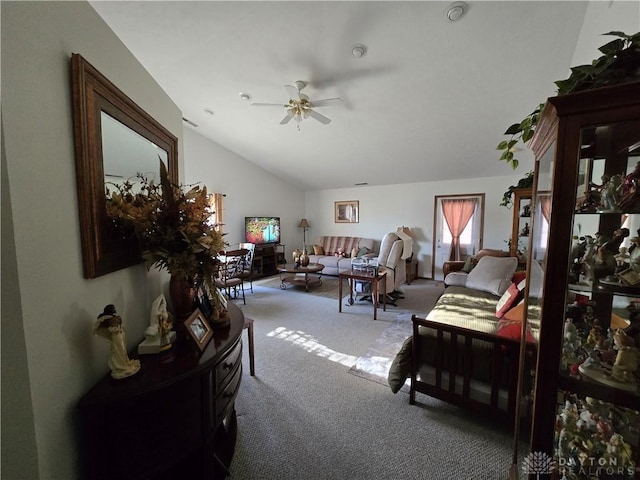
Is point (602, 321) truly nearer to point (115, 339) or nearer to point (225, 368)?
point (225, 368)

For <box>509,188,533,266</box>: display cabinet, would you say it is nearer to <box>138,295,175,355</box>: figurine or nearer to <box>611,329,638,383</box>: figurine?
<box>611,329,638,383</box>: figurine

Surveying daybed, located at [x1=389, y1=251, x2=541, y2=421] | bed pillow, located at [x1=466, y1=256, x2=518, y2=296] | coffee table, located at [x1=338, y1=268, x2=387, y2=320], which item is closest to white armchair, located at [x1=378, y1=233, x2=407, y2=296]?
coffee table, located at [x1=338, y1=268, x2=387, y2=320]

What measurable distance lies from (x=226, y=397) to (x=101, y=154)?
1.20m

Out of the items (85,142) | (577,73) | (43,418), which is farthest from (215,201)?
(577,73)

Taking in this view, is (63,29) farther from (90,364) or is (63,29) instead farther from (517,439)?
(517,439)

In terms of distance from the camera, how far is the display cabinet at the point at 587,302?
32.1 inches

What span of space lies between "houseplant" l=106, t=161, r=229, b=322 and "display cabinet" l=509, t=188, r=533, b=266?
376 centimetres

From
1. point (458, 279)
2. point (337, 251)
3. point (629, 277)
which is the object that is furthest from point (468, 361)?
point (337, 251)

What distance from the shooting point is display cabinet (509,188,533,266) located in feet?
10.7

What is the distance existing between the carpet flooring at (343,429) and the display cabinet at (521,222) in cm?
250

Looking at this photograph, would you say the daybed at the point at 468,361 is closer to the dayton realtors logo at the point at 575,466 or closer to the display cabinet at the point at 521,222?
Answer: the dayton realtors logo at the point at 575,466

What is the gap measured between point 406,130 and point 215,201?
3862 millimetres

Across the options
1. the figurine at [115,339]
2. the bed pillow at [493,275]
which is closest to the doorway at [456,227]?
the bed pillow at [493,275]

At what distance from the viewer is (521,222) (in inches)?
140
